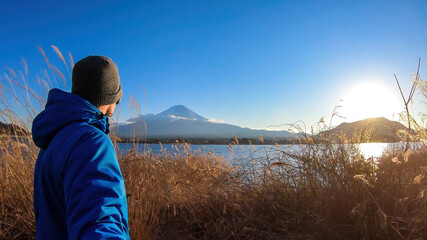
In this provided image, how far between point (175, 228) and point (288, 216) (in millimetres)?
1319

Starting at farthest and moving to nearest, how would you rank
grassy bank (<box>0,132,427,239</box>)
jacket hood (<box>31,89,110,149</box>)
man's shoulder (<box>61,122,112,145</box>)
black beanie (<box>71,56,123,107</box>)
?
grassy bank (<box>0,132,427,239</box>)
black beanie (<box>71,56,123,107</box>)
jacket hood (<box>31,89,110,149</box>)
man's shoulder (<box>61,122,112,145</box>)

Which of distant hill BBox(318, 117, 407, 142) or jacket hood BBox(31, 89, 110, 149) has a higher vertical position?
distant hill BBox(318, 117, 407, 142)

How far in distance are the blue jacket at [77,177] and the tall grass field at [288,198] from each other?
854mm

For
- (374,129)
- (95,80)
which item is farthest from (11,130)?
(374,129)

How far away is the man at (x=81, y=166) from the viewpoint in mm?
763

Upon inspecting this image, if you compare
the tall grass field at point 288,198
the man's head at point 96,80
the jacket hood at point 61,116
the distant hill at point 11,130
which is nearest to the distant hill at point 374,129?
the tall grass field at point 288,198

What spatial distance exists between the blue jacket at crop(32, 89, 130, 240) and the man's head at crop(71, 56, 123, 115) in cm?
10

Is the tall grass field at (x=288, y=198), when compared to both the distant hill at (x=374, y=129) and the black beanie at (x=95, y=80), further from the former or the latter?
the black beanie at (x=95, y=80)

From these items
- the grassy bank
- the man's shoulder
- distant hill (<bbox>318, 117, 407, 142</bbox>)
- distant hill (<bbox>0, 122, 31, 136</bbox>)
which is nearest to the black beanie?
the man's shoulder

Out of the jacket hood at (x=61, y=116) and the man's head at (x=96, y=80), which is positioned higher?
the man's head at (x=96, y=80)

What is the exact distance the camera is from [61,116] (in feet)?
3.30

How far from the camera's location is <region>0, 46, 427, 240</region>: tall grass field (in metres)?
2.17

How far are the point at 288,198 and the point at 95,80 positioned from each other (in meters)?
2.31

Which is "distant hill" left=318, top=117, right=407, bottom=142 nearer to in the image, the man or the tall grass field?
the tall grass field
